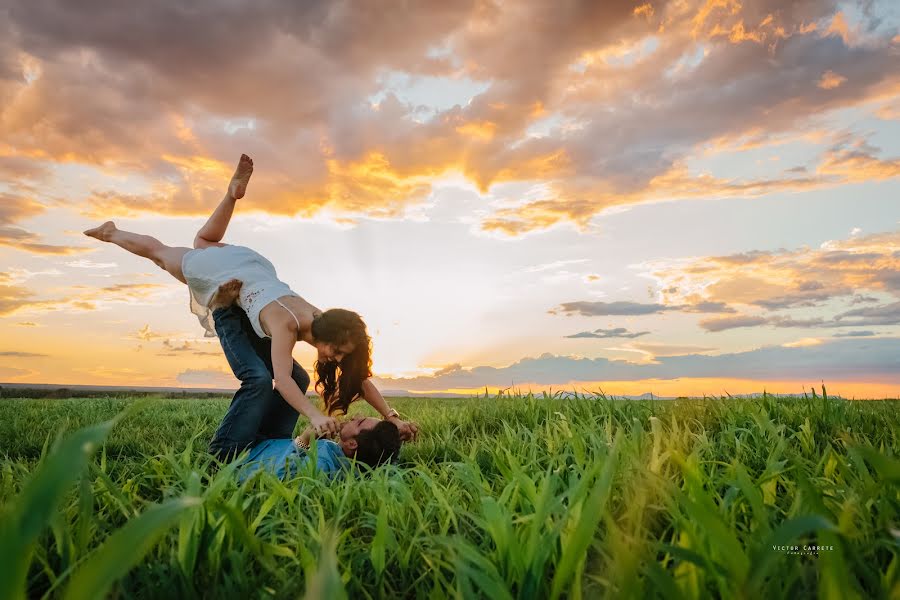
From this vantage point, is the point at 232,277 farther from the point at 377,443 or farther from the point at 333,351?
the point at 377,443

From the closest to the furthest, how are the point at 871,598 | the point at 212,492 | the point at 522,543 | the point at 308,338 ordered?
the point at 871,598 < the point at 522,543 < the point at 212,492 < the point at 308,338

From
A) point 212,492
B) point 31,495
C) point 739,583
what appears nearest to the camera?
point 31,495

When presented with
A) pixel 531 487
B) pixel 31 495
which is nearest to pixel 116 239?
pixel 531 487

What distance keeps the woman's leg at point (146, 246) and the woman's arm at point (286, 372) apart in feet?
4.58

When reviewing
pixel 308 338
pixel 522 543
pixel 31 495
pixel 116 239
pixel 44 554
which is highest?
pixel 116 239

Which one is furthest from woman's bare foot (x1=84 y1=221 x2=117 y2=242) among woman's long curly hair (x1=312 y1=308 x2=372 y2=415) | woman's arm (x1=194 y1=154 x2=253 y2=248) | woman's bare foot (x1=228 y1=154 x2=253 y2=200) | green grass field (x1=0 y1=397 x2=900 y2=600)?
green grass field (x1=0 y1=397 x2=900 y2=600)

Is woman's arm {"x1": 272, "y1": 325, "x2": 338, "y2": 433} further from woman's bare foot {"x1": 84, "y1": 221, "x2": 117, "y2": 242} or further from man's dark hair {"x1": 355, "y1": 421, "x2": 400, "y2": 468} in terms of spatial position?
woman's bare foot {"x1": 84, "y1": 221, "x2": 117, "y2": 242}

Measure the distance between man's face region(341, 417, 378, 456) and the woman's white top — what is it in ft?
3.52

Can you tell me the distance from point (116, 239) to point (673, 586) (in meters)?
5.86

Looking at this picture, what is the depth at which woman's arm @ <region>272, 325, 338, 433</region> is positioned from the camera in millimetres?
4215

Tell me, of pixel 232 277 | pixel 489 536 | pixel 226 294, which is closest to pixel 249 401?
pixel 226 294

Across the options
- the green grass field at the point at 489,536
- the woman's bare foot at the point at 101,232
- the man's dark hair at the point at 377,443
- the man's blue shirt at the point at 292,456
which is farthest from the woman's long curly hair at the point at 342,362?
the woman's bare foot at the point at 101,232

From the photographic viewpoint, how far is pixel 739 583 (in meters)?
1.27

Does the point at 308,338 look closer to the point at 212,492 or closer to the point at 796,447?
the point at 212,492
